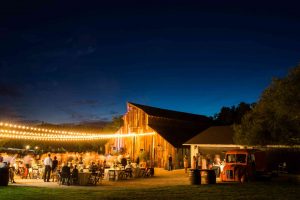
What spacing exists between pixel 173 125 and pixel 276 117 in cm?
2157

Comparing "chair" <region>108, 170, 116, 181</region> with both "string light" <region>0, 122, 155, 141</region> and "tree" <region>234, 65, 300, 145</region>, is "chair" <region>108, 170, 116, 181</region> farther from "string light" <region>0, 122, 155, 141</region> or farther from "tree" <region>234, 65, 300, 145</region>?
"tree" <region>234, 65, 300, 145</region>

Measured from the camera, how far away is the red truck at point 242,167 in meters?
21.6

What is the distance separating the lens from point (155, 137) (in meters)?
36.7

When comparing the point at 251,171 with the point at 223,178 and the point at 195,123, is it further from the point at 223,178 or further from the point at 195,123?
the point at 195,123

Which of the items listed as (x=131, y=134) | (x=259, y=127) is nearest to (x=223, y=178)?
(x=259, y=127)

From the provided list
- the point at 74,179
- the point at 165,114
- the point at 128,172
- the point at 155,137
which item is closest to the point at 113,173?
the point at 128,172

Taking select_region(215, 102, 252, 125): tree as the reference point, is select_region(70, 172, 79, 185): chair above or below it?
below

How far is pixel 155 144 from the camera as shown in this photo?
120 ft

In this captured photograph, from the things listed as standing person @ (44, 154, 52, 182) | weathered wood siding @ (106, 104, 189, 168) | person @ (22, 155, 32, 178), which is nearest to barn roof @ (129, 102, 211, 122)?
weathered wood siding @ (106, 104, 189, 168)

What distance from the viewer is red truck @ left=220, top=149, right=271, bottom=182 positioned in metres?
21.6

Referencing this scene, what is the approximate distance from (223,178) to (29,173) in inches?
483

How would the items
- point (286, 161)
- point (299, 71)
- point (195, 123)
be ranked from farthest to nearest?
point (195, 123), point (286, 161), point (299, 71)

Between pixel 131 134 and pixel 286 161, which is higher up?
pixel 131 134

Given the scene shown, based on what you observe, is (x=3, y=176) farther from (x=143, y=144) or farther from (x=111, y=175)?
(x=143, y=144)
